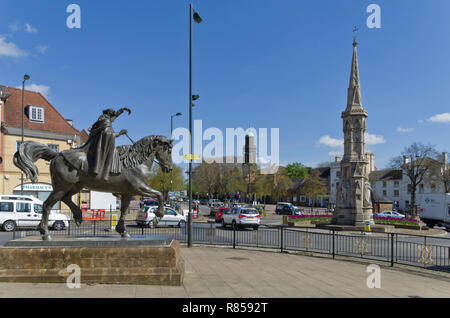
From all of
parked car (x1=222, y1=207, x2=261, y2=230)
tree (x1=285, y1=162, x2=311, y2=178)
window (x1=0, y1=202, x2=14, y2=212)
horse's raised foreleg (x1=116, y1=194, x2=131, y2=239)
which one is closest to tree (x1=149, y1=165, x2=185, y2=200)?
parked car (x1=222, y1=207, x2=261, y2=230)

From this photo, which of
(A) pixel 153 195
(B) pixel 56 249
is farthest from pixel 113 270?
(A) pixel 153 195

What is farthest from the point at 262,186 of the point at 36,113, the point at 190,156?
the point at 190,156

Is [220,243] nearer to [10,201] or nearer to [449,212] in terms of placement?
[10,201]

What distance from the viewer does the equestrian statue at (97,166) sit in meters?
7.70

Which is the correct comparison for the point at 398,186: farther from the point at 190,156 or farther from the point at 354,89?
the point at 190,156

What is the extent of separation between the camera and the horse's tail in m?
7.55

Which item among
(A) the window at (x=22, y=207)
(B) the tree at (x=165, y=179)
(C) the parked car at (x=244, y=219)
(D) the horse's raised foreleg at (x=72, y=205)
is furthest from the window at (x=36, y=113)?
(D) the horse's raised foreleg at (x=72, y=205)

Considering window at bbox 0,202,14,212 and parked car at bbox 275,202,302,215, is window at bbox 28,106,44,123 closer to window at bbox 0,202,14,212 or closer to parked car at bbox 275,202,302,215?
window at bbox 0,202,14,212

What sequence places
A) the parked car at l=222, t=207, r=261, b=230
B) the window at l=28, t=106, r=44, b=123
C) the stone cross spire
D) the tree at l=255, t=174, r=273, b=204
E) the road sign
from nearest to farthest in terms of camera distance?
the road sign → the parked car at l=222, t=207, r=261, b=230 → the stone cross spire → the window at l=28, t=106, r=44, b=123 → the tree at l=255, t=174, r=273, b=204

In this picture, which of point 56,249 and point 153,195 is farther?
point 153,195

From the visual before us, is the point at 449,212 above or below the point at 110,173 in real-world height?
below

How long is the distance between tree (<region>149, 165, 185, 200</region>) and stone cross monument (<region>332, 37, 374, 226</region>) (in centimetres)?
2743

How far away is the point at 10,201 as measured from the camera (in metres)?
21.7

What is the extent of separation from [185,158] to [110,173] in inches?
264
